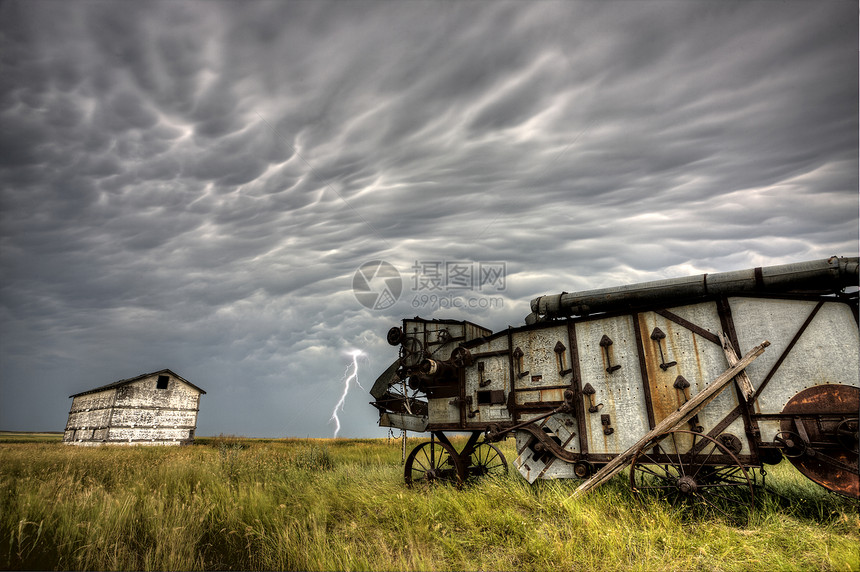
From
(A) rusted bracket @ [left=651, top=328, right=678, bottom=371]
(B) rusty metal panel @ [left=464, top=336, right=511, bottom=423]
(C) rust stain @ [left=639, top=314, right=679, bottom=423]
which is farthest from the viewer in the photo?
(B) rusty metal panel @ [left=464, top=336, right=511, bottom=423]

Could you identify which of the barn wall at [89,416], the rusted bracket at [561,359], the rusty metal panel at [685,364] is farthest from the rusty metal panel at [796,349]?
the barn wall at [89,416]

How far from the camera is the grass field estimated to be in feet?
16.7

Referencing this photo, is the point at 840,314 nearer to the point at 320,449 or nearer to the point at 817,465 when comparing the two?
the point at 817,465

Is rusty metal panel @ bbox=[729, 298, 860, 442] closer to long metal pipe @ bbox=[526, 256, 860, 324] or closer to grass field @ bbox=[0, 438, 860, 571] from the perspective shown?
long metal pipe @ bbox=[526, 256, 860, 324]

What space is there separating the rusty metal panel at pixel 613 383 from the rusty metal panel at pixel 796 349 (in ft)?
5.80

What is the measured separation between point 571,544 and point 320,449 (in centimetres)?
1186

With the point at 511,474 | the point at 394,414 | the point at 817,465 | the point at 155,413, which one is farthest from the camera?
the point at 155,413

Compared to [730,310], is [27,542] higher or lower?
lower

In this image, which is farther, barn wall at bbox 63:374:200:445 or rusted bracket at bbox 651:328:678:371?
barn wall at bbox 63:374:200:445

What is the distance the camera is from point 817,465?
6102 mm

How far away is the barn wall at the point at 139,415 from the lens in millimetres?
26625

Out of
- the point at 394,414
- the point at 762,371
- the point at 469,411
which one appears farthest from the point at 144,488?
the point at 762,371

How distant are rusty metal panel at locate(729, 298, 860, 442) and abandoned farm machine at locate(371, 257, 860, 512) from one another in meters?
0.02

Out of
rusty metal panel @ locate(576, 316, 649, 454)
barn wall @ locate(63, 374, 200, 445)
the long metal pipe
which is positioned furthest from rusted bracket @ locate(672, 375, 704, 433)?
barn wall @ locate(63, 374, 200, 445)
